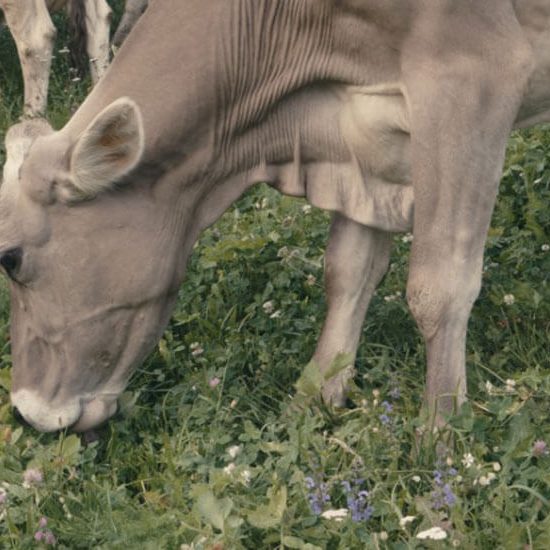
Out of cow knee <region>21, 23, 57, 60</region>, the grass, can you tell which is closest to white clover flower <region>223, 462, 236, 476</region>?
the grass

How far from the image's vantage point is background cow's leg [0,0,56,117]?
9.12 m

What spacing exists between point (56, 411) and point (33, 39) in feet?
15.2

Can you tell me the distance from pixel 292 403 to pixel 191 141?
960 millimetres

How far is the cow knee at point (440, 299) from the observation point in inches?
187

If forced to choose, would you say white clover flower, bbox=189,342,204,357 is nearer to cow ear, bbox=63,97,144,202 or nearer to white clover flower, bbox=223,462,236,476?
cow ear, bbox=63,97,144,202

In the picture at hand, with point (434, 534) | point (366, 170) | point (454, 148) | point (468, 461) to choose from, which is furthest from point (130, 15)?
Answer: point (434, 534)

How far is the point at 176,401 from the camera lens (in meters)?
5.48

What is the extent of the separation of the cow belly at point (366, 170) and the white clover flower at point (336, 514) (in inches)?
52.4

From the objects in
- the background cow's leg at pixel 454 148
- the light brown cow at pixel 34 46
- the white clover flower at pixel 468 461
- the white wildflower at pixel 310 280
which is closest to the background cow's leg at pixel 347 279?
the white wildflower at pixel 310 280

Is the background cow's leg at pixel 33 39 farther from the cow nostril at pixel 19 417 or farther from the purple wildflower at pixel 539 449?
the purple wildflower at pixel 539 449

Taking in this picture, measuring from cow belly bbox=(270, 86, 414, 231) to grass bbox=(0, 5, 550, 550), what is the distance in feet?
1.98

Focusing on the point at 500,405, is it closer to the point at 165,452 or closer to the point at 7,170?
the point at 165,452

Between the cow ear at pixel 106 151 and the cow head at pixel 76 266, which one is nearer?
the cow ear at pixel 106 151

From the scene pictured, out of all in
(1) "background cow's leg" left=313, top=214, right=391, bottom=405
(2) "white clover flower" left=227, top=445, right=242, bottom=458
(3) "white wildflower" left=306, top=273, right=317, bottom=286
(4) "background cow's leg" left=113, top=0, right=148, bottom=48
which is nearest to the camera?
(2) "white clover flower" left=227, top=445, right=242, bottom=458
